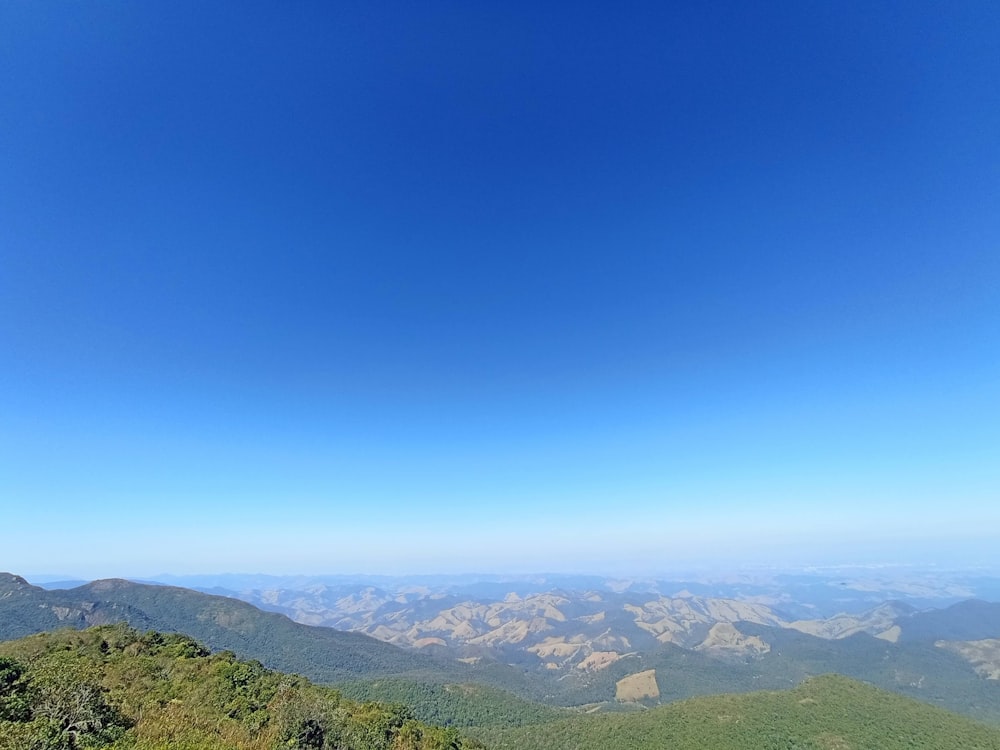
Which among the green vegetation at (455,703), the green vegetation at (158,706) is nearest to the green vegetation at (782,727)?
the green vegetation at (455,703)

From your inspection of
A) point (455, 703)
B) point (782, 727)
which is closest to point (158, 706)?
point (782, 727)

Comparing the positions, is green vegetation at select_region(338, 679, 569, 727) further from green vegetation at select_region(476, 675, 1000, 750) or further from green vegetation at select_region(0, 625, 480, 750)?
green vegetation at select_region(0, 625, 480, 750)

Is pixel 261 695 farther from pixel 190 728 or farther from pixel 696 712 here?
pixel 696 712

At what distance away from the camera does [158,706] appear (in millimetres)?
30203

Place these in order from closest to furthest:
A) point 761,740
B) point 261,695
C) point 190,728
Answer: point 190,728
point 261,695
point 761,740

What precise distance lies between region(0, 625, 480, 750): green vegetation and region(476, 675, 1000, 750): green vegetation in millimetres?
52853

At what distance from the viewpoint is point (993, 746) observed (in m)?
82.6

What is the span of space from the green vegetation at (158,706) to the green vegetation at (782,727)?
52853 mm

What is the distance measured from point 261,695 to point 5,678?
78.3ft

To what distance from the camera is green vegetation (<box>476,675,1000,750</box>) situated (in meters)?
86.8

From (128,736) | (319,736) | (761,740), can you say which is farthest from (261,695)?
(761,740)

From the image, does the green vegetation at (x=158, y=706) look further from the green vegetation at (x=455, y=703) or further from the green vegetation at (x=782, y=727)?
the green vegetation at (x=455, y=703)

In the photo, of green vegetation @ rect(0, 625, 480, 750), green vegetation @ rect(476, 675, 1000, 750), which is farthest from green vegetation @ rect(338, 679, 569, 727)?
green vegetation @ rect(0, 625, 480, 750)

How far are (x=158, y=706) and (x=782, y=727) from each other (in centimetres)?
11364
